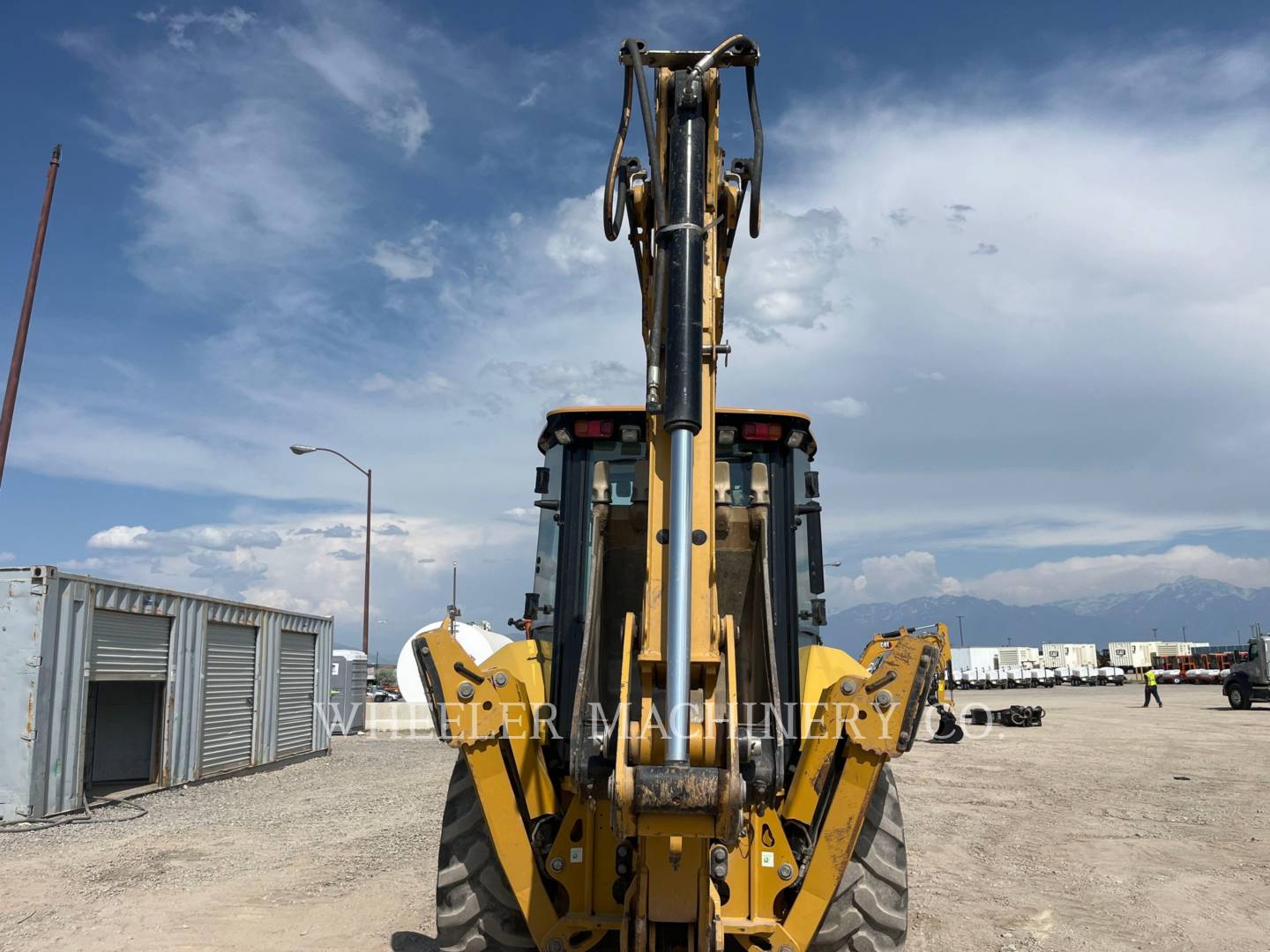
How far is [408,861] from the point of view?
816 cm

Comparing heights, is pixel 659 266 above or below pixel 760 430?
above

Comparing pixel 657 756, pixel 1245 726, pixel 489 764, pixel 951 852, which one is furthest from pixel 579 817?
pixel 1245 726

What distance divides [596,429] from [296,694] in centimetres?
1347

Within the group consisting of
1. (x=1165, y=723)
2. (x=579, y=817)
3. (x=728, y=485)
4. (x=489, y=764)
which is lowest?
(x=1165, y=723)

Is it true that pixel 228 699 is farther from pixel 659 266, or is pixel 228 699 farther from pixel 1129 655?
pixel 1129 655

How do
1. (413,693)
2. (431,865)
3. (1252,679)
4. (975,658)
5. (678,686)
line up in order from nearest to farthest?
(678,686)
(431,865)
(413,693)
(1252,679)
(975,658)

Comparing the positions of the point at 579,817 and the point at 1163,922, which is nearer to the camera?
the point at 579,817

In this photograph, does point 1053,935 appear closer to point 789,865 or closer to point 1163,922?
point 1163,922

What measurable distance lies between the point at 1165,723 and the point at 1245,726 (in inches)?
67.2

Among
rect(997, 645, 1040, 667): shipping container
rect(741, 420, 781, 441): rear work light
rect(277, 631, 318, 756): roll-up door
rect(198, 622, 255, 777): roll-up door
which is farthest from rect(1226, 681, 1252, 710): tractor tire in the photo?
rect(741, 420, 781, 441): rear work light

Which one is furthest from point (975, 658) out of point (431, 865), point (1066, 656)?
point (431, 865)

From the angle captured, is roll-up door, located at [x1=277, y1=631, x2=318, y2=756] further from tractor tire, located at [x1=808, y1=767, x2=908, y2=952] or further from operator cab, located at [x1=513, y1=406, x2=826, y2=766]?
tractor tire, located at [x1=808, y1=767, x2=908, y2=952]

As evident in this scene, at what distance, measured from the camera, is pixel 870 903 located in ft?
14.8

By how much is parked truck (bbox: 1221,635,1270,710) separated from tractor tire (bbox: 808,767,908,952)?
29.7 m
